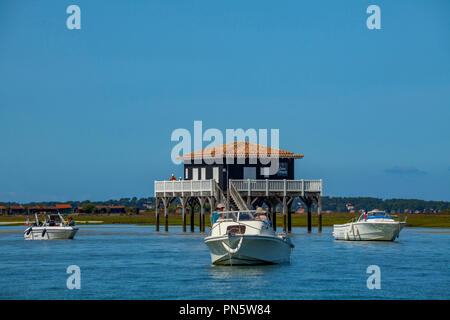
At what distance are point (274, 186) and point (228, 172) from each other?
13.5ft

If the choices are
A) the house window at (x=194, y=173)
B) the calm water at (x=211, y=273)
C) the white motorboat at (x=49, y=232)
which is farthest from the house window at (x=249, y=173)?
the white motorboat at (x=49, y=232)

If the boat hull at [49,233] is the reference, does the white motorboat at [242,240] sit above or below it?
above

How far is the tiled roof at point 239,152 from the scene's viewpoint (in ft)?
249

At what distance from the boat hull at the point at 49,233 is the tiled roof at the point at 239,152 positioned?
40.8ft

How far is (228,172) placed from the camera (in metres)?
75.7

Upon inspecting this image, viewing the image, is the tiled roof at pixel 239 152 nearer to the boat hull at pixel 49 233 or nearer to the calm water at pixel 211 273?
the boat hull at pixel 49 233

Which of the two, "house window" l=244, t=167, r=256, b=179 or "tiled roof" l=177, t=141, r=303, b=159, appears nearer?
"tiled roof" l=177, t=141, r=303, b=159

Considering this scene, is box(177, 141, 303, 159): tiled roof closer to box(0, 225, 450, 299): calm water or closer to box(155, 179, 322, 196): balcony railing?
box(155, 179, 322, 196): balcony railing

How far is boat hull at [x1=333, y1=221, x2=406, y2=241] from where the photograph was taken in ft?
218

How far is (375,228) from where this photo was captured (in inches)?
2628

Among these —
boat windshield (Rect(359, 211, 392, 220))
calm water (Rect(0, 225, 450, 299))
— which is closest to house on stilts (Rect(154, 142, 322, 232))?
boat windshield (Rect(359, 211, 392, 220))

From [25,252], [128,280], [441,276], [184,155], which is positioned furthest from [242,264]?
[184,155]

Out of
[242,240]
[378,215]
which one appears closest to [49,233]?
[378,215]

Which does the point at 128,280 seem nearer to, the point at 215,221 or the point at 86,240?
the point at 215,221
